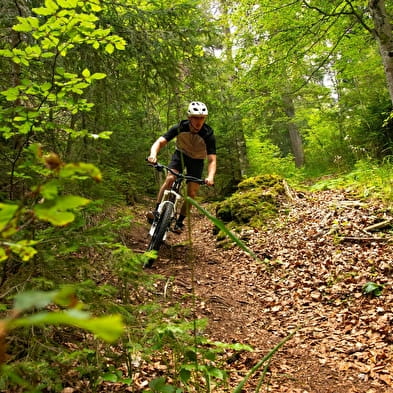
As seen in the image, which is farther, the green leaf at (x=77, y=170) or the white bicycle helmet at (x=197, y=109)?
the white bicycle helmet at (x=197, y=109)

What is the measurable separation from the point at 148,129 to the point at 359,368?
6.64 meters

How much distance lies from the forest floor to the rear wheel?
38 centimetres

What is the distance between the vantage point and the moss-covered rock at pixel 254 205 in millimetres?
7646

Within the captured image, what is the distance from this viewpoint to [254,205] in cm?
795

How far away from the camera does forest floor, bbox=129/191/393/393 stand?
118 inches

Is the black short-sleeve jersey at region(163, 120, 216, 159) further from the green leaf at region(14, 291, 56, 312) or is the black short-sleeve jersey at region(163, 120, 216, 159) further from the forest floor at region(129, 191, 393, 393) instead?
the green leaf at region(14, 291, 56, 312)

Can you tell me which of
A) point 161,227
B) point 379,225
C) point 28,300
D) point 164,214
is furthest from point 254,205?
point 28,300

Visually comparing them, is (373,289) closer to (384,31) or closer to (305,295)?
(305,295)

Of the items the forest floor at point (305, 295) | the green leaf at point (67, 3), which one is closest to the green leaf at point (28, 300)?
→ the forest floor at point (305, 295)

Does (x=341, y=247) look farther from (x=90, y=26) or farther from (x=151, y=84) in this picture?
(x=90, y=26)

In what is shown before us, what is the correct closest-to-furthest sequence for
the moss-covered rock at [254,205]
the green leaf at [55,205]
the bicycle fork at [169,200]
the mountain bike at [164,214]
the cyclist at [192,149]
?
Result: the green leaf at [55,205]
the mountain bike at [164,214]
the bicycle fork at [169,200]
the cyclist at [192,149]
the moss-covered rock at [254,205]

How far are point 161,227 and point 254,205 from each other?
356 centimetres

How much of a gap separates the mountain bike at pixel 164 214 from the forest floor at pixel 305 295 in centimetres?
40

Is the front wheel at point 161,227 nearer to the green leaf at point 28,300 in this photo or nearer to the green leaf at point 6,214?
the green leaf at point 6,214
